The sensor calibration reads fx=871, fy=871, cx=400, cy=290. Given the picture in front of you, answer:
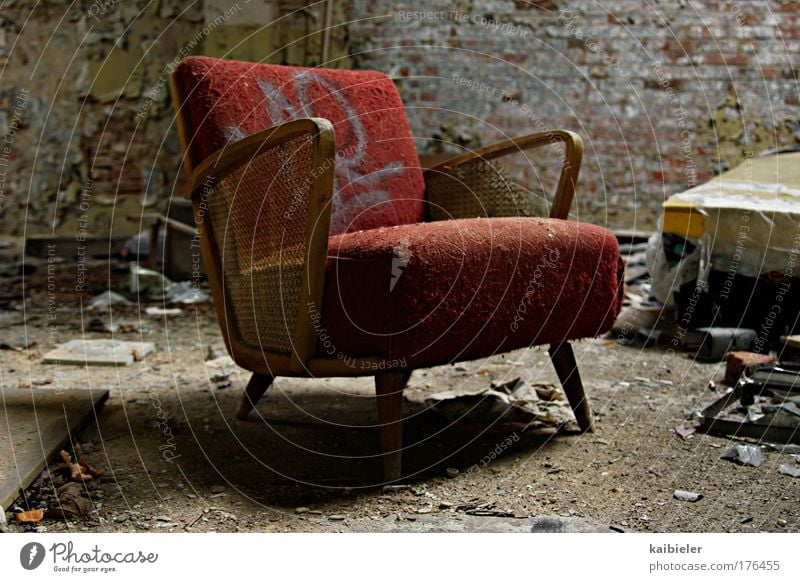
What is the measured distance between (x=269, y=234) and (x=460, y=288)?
398mm

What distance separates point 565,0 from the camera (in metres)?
4.23

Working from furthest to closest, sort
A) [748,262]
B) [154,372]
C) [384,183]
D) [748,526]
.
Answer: [748,262] → [154,372] → [384,183] → [748,526]

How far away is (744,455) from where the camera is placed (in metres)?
1.79

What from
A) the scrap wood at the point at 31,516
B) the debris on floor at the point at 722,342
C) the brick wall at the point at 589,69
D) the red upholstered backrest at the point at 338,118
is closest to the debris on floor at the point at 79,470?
the scrap wood at the point at 31,516

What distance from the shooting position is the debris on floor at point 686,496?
1599mm

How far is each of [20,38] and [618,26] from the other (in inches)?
125

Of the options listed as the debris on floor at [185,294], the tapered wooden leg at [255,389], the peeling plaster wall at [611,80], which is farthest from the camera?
the peeling plaster wall at [611,80]

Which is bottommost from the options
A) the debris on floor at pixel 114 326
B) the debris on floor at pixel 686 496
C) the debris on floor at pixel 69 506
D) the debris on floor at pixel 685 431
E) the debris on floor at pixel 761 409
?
the debris on floor at pixel 114 326

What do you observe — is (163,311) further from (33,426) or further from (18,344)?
(33,426)

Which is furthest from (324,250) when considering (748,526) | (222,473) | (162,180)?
(162,180)

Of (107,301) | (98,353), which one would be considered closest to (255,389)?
(98,353)

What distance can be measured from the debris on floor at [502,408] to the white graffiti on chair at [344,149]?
0.52 metres

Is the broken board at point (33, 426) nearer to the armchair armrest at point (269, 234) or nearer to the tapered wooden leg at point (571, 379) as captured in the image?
the armchair armrest at point (269, 234)
